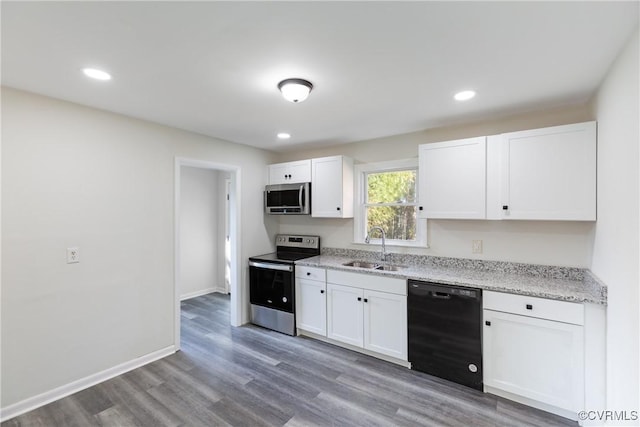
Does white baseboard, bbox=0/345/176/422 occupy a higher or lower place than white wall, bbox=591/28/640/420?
lower

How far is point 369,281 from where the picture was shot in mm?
2941

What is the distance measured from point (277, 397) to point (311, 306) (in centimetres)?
114

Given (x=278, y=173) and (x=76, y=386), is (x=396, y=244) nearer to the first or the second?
(x=278, y=173)

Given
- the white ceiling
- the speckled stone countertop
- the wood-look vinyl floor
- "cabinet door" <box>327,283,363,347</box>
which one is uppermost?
the white ceiling

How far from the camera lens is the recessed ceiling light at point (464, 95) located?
2193 millimetres

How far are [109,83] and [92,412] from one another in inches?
93.5

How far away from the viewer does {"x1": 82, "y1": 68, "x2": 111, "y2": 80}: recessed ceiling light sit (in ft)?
6.06

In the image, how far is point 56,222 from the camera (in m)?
2.30

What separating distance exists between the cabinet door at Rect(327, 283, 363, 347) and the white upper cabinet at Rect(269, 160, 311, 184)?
146cm

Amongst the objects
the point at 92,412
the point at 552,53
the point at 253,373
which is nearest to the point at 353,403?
the point at 253,373

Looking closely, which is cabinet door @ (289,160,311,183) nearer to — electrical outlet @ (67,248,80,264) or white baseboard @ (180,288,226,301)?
electrical outlet @ (67,248,80,264)

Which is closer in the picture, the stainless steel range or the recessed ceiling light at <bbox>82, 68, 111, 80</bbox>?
the recessed ceiling light at <bbox>82, 68, 111, 80</bbox>

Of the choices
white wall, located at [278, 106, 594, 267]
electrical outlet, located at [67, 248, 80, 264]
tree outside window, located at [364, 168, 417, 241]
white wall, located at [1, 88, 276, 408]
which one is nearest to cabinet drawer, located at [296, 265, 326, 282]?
white wall, located at [278, 106, 594, 267]

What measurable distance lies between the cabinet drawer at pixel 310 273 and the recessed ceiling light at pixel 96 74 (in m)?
2.46
